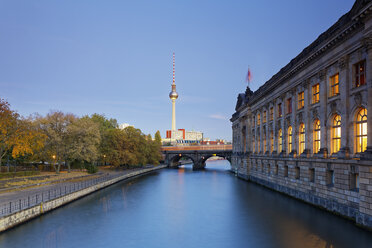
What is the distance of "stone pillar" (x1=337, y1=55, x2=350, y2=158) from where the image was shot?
2600 centimetres

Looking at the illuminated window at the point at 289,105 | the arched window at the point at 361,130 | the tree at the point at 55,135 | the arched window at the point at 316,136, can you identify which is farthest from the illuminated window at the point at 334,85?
the tree at the point at 55,135

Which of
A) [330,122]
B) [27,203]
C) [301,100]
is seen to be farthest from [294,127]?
[27,203]

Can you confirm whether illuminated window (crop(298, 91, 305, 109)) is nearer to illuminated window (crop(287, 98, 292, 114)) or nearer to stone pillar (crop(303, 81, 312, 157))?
stone pillar (crop(303, 81, 312, 157))

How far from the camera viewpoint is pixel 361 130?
24703 mm

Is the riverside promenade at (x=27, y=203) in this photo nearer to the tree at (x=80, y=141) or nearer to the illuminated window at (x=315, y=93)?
the tree at (x=80, y=141)

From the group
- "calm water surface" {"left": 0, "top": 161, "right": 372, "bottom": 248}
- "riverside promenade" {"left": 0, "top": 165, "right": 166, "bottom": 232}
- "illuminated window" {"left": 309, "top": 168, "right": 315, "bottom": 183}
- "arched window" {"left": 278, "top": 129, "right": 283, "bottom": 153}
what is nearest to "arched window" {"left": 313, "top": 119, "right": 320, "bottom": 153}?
"illuminated window" {"left": 309, "top": 168, "right": 315, "bottom": 183}

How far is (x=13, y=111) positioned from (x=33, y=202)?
24.6 meters

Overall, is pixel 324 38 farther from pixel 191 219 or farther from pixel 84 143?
pixel 84 143

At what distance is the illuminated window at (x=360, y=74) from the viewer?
80.3 feet

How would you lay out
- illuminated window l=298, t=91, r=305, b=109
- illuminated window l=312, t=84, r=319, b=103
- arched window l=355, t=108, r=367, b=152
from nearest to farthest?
arched window l=355, t=108, r=367, b=152 → illuminated window l=312, t=84, r=319, b=103 → illuminated window l=298, t=91, r=305, b=109

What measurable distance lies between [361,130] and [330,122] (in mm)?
4838

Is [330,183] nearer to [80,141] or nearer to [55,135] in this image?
[80,141]

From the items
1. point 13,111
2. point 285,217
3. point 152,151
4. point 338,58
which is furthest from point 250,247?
point 152,151

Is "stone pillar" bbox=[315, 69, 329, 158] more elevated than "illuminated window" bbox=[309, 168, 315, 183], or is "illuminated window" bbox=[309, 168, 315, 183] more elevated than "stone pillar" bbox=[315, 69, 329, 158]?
"stone pillar" bbox=[315, 69, 329, 158]
